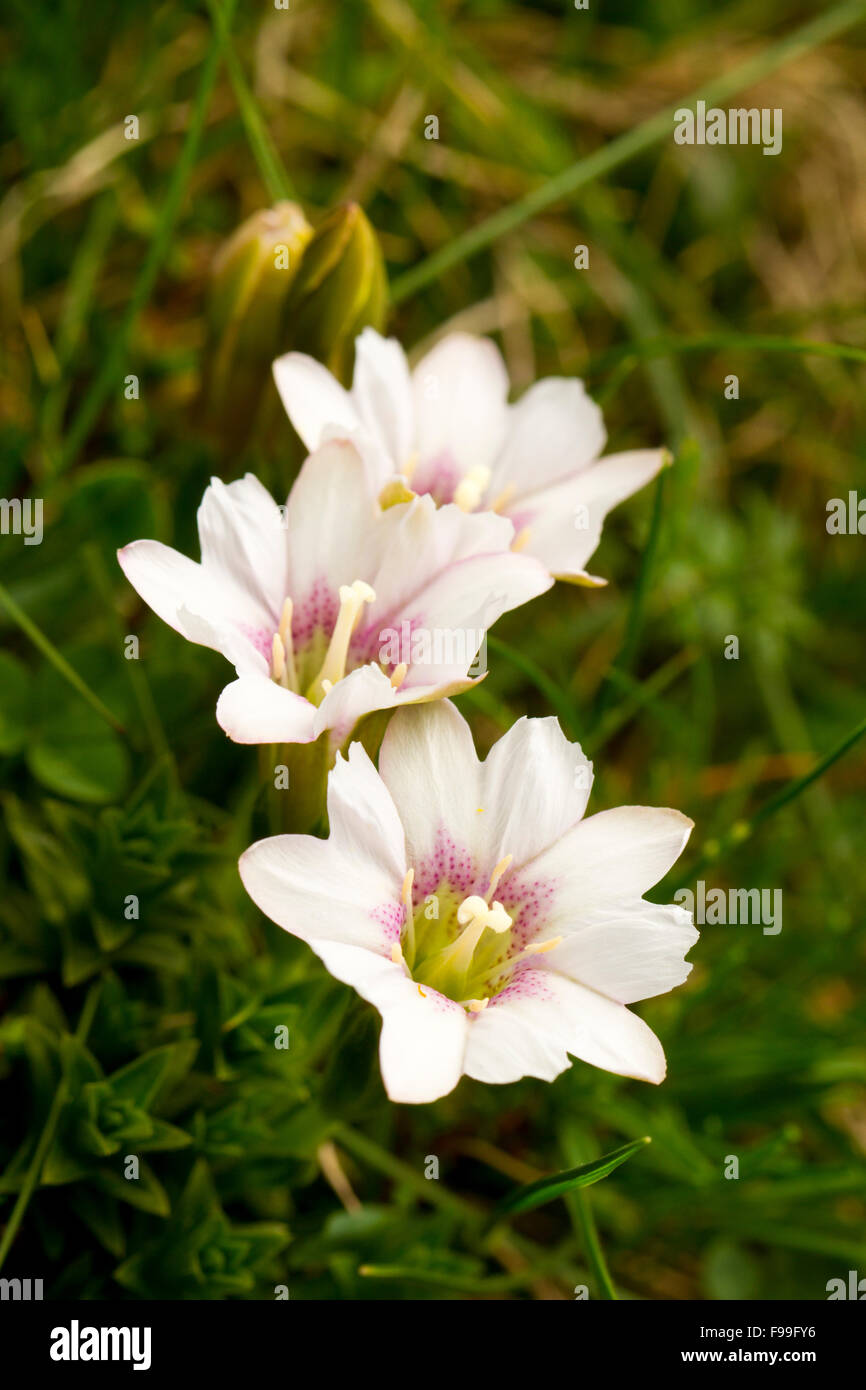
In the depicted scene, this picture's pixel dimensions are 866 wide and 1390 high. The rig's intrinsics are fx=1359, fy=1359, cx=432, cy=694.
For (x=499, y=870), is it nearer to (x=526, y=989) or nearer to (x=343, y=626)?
(x=526, y=989)

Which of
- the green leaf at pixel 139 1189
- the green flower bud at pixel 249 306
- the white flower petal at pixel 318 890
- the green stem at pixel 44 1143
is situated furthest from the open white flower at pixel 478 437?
the green leaf at pixel 139 1189

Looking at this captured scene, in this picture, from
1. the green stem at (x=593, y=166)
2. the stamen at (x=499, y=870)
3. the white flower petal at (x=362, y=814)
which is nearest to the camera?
the white flower petal at (x=362, y=814)

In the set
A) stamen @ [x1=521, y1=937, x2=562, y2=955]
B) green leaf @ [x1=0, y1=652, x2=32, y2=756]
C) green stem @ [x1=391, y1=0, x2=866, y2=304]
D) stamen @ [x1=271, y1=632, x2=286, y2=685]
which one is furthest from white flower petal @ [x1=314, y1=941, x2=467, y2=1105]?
green stem @ [x1=391, y1=0, x2=866, y2=304]

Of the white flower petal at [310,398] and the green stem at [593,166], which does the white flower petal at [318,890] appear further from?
the green stem at [593,166]

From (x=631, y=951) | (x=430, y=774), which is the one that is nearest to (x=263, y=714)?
(x=430, y=774)

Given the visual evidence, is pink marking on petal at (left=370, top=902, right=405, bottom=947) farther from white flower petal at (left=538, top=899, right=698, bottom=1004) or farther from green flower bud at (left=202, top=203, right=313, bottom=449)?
green flower bud at (left=202, top=203, right=313, bottom=449)
